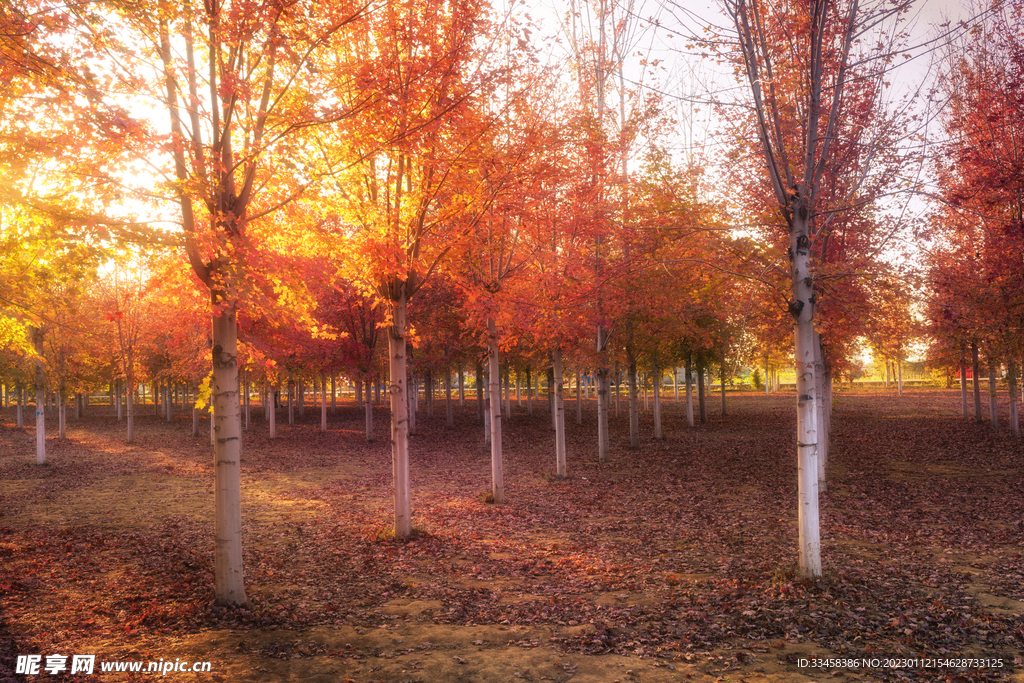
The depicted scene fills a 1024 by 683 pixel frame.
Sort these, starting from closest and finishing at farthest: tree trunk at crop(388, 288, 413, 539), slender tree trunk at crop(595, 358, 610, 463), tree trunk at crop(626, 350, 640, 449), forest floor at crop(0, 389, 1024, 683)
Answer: forest floor at crop(0, 389, 1024, 683) < tree trunk at crop(388, 288, 413, 539) < slender tree trunk at crop(595, 358, 610, 463) < tree trunk at crop(626, 350, 640, 449)

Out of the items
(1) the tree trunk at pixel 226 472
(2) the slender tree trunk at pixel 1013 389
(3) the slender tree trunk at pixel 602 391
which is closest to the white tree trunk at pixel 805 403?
(1) the tree trunk at pixel 226 472

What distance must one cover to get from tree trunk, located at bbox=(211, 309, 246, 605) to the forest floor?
0.31 meters

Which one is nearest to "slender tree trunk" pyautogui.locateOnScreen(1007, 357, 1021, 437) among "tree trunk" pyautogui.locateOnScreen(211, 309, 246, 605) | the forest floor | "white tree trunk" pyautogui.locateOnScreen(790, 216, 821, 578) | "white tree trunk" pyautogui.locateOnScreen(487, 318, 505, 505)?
the forest floor

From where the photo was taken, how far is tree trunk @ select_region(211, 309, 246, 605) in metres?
6.57

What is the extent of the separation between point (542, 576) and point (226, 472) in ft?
13.5

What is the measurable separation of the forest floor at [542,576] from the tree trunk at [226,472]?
311 mm

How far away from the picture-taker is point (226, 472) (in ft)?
21.6

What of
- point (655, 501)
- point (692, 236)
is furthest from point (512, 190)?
point (655, 501)

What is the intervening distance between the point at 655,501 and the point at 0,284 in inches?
467

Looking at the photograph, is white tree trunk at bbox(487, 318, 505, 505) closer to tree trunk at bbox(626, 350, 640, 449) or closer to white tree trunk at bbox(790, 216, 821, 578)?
white tree trunk at bbox(790, 216, 821, 578)

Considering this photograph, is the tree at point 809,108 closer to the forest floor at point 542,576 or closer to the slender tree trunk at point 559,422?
the forest floor at point 542,576

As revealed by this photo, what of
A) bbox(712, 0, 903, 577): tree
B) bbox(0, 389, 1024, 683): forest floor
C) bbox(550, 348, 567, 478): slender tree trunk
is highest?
bbox(712, 0, 903, 577): tree

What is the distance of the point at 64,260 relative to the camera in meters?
6.21

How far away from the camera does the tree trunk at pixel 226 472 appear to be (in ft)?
21.5
